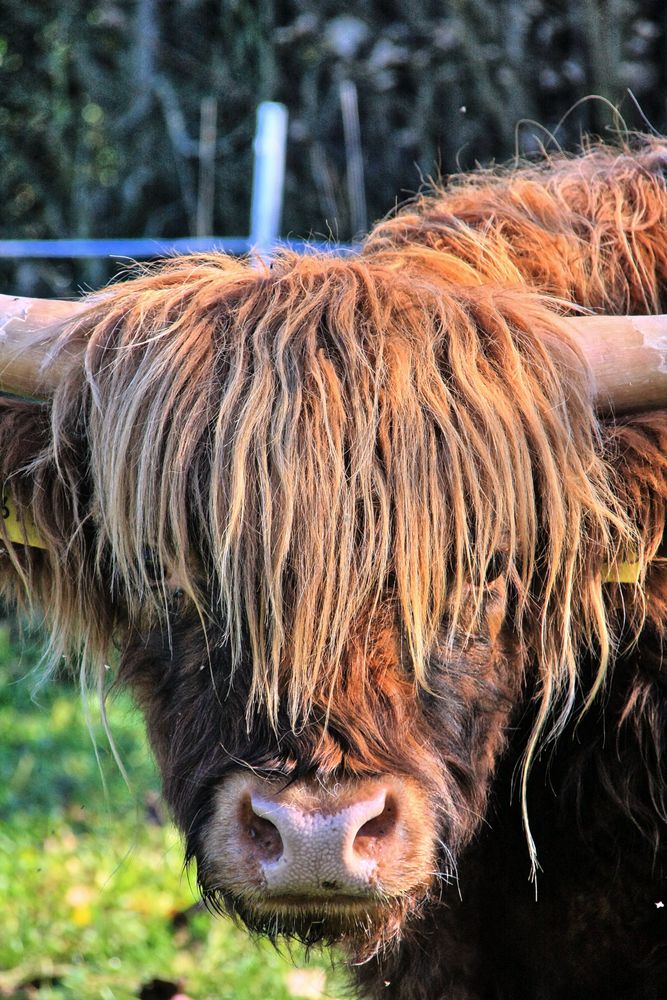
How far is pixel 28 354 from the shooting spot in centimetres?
241

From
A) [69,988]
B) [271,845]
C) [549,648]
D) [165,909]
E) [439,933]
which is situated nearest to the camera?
[271,845]

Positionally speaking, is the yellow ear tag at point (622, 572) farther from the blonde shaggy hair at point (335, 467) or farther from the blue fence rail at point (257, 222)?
the blue fence rail at point (257, 222)

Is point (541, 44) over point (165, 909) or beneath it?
over

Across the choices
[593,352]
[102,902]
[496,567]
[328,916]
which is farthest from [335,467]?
[102,902]

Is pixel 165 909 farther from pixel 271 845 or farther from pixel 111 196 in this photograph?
pixel 111 196

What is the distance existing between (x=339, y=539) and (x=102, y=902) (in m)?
2.09

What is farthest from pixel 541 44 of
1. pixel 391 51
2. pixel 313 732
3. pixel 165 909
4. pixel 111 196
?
pixel 313 732

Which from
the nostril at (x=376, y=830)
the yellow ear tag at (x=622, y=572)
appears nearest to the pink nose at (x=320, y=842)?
the nostril at (x=376, y=830)

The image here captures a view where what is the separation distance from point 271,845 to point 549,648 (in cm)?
68

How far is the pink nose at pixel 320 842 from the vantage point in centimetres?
193

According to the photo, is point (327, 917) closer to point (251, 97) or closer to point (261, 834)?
point (261, 834)

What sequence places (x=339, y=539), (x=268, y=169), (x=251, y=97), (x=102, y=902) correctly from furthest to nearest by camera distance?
(x=251, y=97) → (x=268, y=169) → (x=102, y=902) → (x=339, y=539)

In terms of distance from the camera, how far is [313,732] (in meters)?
2.06

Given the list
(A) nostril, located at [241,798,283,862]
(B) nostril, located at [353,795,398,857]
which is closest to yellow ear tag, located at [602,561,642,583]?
(B) nostril, located at [353,795,398,857]
